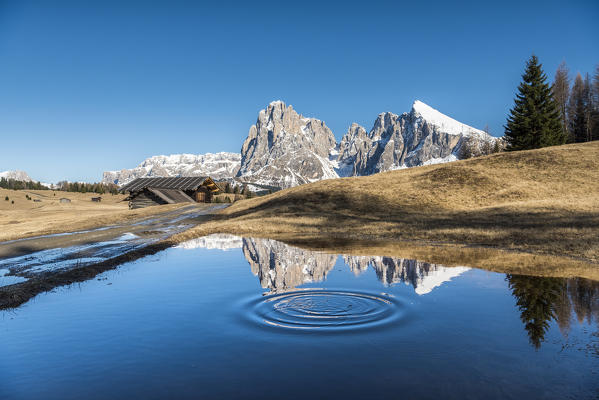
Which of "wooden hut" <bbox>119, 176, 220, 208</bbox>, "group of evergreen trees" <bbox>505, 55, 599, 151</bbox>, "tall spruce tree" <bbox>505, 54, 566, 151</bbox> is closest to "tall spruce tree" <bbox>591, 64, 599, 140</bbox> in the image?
"group of evergreen trees" <bbox>505, 55, 599, 151</bbox>

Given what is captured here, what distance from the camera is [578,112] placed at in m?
84.1

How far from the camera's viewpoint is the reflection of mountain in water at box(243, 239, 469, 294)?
41.9 feet

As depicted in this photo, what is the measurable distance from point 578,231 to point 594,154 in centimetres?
3911

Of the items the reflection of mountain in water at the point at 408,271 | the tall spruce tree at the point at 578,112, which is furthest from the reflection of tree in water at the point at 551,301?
the tall spruce tree at the point at 578,112

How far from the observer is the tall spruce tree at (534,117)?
67812mm

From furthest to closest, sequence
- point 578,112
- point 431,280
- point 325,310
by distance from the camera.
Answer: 1. point 578,112
2. point 431,280
3. point 325,310

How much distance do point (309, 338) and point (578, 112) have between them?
98.1 meters

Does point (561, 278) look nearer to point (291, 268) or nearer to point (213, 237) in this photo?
point (291, 268)

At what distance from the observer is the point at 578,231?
21.1 metres

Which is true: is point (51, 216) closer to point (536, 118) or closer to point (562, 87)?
point (536, 118)

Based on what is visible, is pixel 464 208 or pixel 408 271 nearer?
pixel 408 271

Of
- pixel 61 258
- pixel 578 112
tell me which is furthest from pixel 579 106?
pixel 61 258

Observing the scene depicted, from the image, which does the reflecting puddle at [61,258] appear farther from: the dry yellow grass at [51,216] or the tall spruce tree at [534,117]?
the tall spruce tree at [534,117]

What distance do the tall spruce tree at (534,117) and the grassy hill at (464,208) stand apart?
36.0ft
